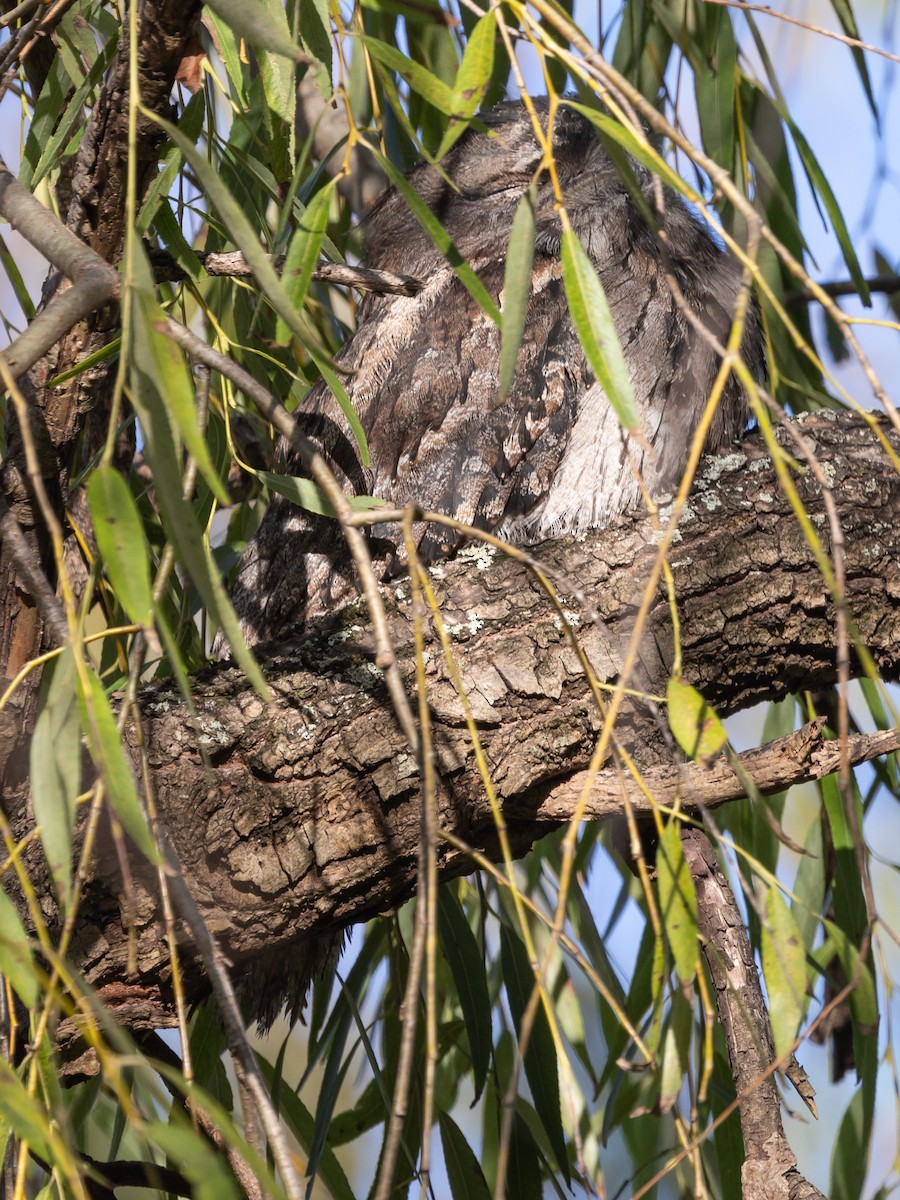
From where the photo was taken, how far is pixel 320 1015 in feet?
5.30

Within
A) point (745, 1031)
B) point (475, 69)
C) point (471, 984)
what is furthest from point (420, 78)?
point (471, 984)

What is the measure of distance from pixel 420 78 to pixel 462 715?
586mm

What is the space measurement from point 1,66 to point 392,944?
1166 mm

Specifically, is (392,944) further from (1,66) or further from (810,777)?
(1,66)

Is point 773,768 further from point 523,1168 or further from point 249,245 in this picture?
point 523,1168

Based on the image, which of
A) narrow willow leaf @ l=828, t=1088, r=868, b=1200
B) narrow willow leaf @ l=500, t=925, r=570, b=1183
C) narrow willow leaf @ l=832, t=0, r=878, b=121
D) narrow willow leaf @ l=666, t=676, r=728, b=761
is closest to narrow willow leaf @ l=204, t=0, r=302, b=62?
narrow willow leaf @ l=666, t=676, r=728, b=761

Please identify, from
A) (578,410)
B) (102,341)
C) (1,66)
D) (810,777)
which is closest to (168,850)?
(810,777)

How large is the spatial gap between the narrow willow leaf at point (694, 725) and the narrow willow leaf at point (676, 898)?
3.0 inches

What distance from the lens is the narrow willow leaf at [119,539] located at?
0.61 m

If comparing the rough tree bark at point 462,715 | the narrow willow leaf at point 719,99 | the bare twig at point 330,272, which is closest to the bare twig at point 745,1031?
the rough tree bark at point 462,715

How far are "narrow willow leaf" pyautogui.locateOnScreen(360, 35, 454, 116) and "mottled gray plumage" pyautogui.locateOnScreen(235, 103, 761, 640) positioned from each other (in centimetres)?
81

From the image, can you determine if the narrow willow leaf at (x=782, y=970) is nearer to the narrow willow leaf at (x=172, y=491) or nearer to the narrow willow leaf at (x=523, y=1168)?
the narrow willow leaf at (x=172, y=491)

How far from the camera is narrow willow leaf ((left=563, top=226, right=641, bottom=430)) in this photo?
2.10 ft

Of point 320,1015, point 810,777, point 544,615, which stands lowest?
point 320,1015
